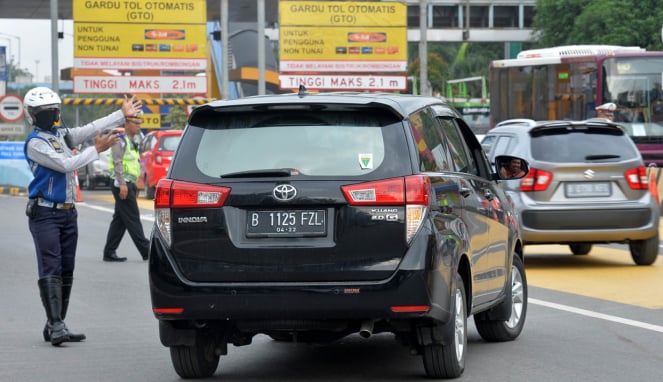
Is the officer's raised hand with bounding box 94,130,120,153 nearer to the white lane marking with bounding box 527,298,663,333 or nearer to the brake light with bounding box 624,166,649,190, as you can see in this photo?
the white lane marking with bounding box 527,298,663,333

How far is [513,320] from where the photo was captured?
9953 mm

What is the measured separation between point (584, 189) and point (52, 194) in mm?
7228

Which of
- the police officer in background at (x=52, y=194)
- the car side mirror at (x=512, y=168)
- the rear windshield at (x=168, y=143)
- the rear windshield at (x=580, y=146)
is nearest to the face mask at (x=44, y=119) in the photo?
the police officer in background at (x=52, y=194)

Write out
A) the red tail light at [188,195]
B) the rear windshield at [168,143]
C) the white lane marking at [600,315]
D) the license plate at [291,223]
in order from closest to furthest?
1. the license plate at [291,223]
2. the red tail light at [188,195]
3. the white lane marking at [600,315]
4. the rear windshield at [168,143]

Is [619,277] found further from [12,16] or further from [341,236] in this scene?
[12,16]

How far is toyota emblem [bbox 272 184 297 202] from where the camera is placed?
7.52 m

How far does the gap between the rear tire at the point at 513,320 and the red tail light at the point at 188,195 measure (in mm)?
2759

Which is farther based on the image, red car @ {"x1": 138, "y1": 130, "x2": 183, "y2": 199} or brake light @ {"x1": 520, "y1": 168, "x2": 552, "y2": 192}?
red car @ {"x1": 138, "y1": 130, "x2": 183, "y2": 199}

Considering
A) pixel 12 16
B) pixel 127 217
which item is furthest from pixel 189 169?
pixel 12 16

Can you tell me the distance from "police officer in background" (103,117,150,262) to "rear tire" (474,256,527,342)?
7.68 meters

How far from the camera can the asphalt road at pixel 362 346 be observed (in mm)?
8461

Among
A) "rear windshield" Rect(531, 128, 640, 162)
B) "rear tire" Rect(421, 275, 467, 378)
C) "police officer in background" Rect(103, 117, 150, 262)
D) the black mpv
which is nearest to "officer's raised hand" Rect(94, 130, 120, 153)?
the black mpv

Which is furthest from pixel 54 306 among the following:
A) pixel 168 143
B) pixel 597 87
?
pixel 597 87

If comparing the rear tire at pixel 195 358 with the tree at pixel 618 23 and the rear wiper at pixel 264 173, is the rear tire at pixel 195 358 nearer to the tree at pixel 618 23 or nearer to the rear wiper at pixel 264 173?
the rear wiper at pixel 264 173
